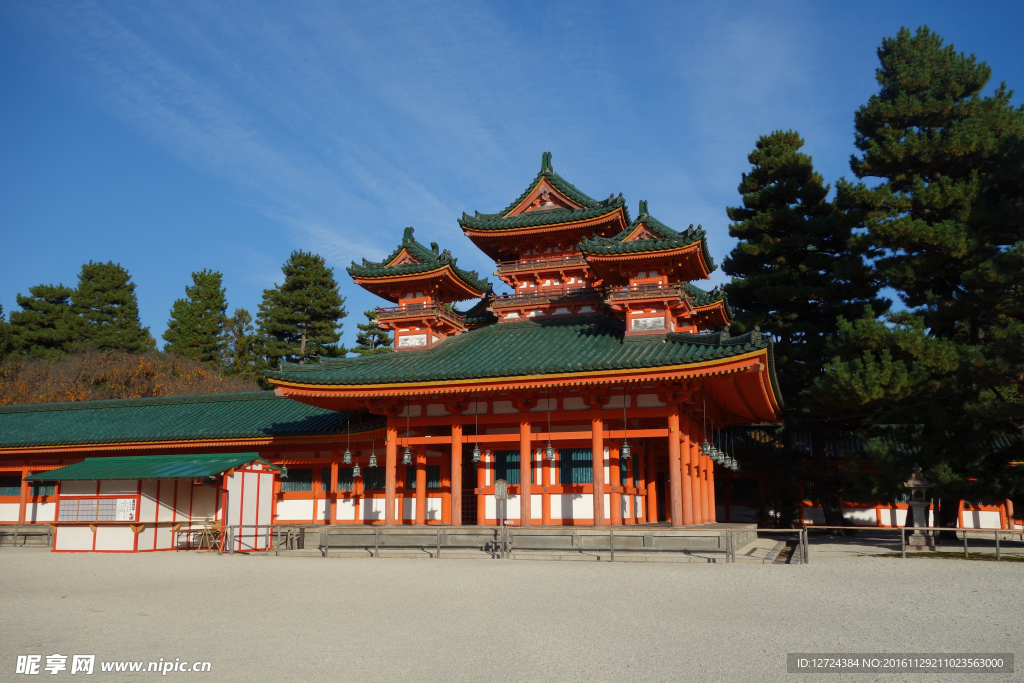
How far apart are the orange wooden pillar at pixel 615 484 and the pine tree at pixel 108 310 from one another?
52624 mm

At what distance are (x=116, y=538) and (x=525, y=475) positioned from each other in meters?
13.2

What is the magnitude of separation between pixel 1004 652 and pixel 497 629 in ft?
19.6

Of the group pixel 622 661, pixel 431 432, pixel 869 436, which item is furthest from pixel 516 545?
pixel 869 436

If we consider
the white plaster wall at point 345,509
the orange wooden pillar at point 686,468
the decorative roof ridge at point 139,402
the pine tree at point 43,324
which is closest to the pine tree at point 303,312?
the pine tree at point 43,324

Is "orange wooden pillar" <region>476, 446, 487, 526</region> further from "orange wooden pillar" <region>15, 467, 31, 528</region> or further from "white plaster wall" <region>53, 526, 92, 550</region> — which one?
"orange wooden pillar" <region>15, 467, 31, 528</region>

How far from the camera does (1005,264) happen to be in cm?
2016

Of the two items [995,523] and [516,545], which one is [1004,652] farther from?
[995,523]

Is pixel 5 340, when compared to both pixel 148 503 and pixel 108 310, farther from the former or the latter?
pixel 148 503

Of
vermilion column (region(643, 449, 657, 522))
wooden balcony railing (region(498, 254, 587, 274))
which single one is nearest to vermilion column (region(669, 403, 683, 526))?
vermilion column (region(643, 449, 657, 522))

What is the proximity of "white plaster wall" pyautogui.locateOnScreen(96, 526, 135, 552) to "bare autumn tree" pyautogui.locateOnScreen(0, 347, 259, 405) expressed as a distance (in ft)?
103

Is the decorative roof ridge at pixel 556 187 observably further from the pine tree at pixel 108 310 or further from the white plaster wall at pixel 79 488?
the pine tree at pixel 108 310

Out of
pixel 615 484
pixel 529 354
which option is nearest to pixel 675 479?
pixel 615 484

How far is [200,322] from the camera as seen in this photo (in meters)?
68.2

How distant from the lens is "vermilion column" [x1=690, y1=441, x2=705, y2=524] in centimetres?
2320
